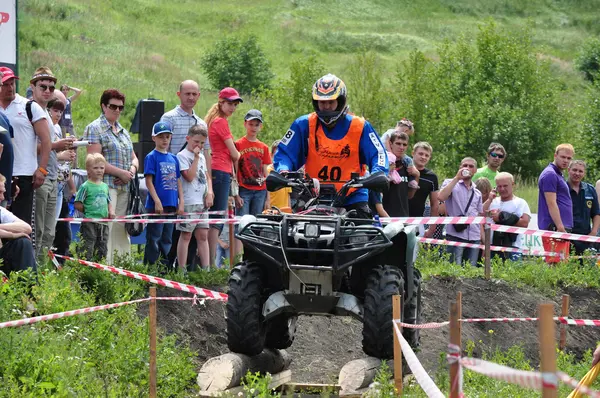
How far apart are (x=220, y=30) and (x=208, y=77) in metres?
24.5

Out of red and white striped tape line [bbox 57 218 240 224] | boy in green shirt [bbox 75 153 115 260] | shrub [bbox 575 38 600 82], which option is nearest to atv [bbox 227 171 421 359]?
red and white striped tape line [bbox 57 218 240 224]

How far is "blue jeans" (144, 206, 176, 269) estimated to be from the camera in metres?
12.0

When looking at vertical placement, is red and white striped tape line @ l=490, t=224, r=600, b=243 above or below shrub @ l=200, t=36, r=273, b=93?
below

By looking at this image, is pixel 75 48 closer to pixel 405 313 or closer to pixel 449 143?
pixel 449 143

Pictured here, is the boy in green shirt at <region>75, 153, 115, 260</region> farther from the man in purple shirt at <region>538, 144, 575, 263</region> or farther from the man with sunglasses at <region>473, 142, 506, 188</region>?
the man with sunglasses at <region>473, 142, 506, 188</region>

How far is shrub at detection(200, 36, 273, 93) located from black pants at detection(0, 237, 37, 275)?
2018 inches

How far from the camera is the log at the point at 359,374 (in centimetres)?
826

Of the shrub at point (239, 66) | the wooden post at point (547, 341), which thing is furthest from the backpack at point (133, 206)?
the shrub at point (239, 66)

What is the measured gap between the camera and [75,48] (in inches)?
2309

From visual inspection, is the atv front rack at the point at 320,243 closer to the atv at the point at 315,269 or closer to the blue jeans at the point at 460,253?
→ the atv at the point at 315,269

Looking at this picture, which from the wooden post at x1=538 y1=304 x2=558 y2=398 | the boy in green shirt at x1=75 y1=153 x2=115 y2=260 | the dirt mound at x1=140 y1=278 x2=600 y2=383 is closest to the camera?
the wooden post at x1=538 y1=304 x2=558 y2=398

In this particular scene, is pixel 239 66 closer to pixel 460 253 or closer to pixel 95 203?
pixel 460 253

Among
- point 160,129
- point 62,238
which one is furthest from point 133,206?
point 62,238

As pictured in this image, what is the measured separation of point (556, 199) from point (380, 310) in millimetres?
7494
